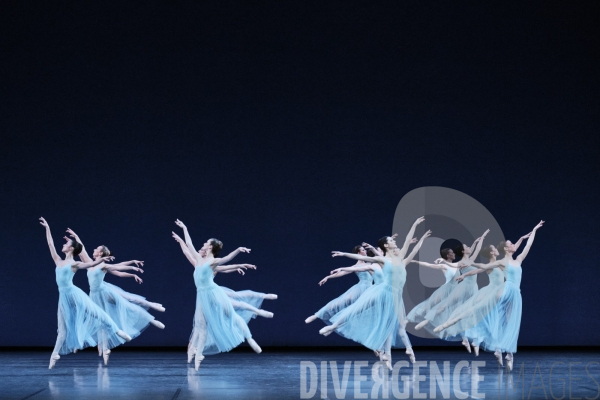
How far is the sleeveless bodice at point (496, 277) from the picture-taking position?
275 inches

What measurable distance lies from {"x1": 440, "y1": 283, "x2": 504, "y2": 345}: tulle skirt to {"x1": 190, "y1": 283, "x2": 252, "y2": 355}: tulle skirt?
6.91 ft

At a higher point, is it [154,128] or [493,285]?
[154,128]

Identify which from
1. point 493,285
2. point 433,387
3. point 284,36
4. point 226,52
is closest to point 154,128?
point 226,52

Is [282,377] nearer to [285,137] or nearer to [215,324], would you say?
[215,324]

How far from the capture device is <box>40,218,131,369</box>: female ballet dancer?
21.0ft

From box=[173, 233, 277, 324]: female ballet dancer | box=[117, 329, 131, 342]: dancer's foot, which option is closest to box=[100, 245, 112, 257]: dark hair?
box=[173, 233, 277, 324]: female ballet dancer

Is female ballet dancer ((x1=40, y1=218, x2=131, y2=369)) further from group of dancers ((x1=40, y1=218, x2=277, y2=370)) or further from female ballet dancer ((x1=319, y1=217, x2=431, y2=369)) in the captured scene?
female ballet dancer ((x1=319, y1=217, x2=431, y2=369))

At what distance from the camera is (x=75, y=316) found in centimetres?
652

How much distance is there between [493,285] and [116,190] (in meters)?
4.57

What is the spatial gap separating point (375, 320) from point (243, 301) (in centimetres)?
149

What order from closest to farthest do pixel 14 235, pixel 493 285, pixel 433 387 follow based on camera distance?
pixel 433 387 → pixel 493 285 → pixel 14 235

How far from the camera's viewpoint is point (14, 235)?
821cm

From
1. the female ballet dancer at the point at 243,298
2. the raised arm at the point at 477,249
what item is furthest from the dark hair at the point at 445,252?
the female ballet dancer at the point at 243,298

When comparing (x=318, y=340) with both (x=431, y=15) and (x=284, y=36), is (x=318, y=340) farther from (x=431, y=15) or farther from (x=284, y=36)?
(x=431, y=15)
